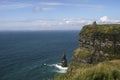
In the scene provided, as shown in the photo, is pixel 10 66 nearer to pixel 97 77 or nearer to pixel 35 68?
pixel 35 68

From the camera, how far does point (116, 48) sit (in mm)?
119625

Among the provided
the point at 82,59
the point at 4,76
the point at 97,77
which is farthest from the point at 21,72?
the point at 97,77

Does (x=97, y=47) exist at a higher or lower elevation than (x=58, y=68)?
higher

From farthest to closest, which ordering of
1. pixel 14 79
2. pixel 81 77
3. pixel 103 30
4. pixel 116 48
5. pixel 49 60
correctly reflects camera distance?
1. pixel 49 60
2. pixel 103 30
3. pixel 116 48
4. pixel 14 79
5. pixel 81 77

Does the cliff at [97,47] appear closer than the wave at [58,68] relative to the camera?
Yes

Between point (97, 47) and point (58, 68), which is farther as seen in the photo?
point (58, 68)

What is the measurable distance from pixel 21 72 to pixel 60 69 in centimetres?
2108

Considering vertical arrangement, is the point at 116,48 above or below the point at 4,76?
above

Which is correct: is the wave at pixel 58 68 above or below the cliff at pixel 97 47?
below

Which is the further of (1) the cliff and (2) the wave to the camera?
(2) the wave

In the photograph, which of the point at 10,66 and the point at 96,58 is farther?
the point at 10,66

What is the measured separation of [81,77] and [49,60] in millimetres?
142297

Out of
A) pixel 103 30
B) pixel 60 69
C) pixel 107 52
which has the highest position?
pixel 103 30

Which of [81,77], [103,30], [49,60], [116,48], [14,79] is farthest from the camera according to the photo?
[49,60]
